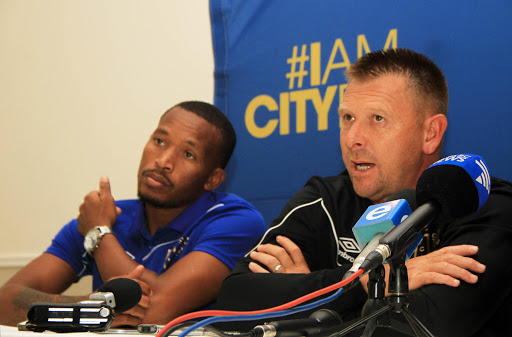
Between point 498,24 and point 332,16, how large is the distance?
2.49 ft

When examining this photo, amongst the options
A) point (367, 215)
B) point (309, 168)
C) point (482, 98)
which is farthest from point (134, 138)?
point (367, 215)

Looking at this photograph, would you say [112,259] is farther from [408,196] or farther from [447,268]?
[408,196]

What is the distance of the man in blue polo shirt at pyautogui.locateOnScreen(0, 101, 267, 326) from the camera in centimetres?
229

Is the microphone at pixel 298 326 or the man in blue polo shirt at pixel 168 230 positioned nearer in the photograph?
the microphone at pixel 298 326

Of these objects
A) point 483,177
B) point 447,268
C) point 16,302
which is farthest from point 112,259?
point 483,177

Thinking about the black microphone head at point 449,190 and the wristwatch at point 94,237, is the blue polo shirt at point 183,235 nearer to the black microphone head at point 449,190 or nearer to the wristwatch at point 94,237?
the wristwatch at point 94,237

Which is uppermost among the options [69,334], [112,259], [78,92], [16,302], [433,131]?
[78,92]

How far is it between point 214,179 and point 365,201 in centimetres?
88

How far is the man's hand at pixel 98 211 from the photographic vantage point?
2539mm

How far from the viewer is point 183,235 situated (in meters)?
2.51

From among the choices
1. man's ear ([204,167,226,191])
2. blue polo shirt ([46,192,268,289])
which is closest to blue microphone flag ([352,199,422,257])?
blue polo shirt ([46,192,268,289])

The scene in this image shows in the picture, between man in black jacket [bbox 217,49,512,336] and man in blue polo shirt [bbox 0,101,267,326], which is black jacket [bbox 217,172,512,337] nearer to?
man in black jacket [bbox 217,49,512,336]

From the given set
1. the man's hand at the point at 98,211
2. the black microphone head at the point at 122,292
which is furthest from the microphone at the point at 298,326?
the man's hand at the point at 98,211

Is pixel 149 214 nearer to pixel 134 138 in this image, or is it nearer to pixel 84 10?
pixel 134 138
